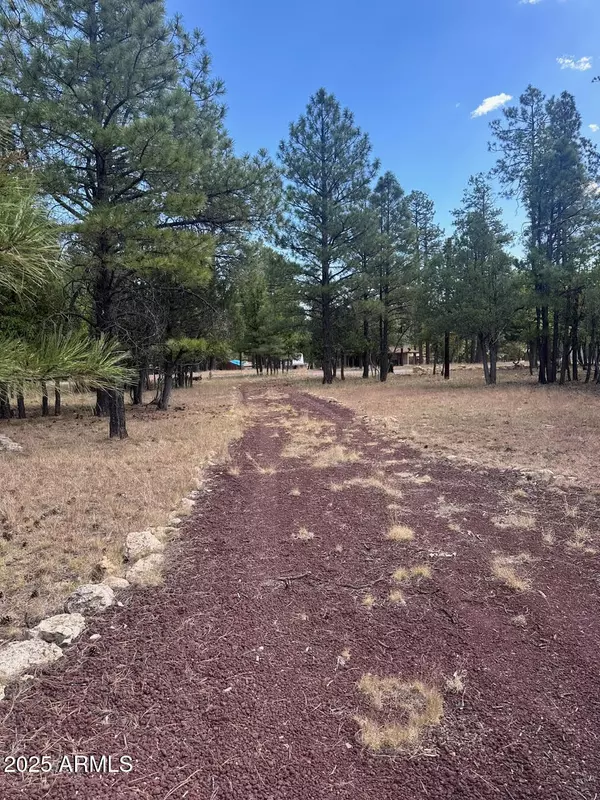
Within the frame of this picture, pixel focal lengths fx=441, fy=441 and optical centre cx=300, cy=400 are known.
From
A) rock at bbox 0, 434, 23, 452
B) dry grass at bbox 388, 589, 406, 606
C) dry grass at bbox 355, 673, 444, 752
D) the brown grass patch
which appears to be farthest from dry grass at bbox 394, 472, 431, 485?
rock at bbox 0, 434, 23, 452

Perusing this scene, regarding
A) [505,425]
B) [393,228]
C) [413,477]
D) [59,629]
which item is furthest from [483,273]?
[59,629]

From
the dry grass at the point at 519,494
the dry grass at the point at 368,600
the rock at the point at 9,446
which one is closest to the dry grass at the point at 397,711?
the dry grass at the point at 368,600

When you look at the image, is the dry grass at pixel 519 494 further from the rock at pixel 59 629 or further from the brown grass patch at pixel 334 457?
the rock at pixel 59 629

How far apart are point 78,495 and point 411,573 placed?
13.5 feet

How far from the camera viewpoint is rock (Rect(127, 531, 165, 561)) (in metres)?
3.76

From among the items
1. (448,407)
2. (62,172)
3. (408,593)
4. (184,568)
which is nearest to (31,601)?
(184,568)

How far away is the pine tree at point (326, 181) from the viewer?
71.8ft

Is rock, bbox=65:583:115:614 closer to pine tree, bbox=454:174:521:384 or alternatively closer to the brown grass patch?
the brown grass patch

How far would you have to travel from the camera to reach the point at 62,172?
23.8 ft

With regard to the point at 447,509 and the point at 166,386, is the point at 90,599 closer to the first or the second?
the point at 447,509

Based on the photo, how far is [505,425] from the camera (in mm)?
9805

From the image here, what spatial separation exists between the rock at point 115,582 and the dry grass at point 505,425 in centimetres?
516

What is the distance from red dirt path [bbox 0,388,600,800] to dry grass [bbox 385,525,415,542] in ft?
0.37

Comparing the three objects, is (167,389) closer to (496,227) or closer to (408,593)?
(408,593)
